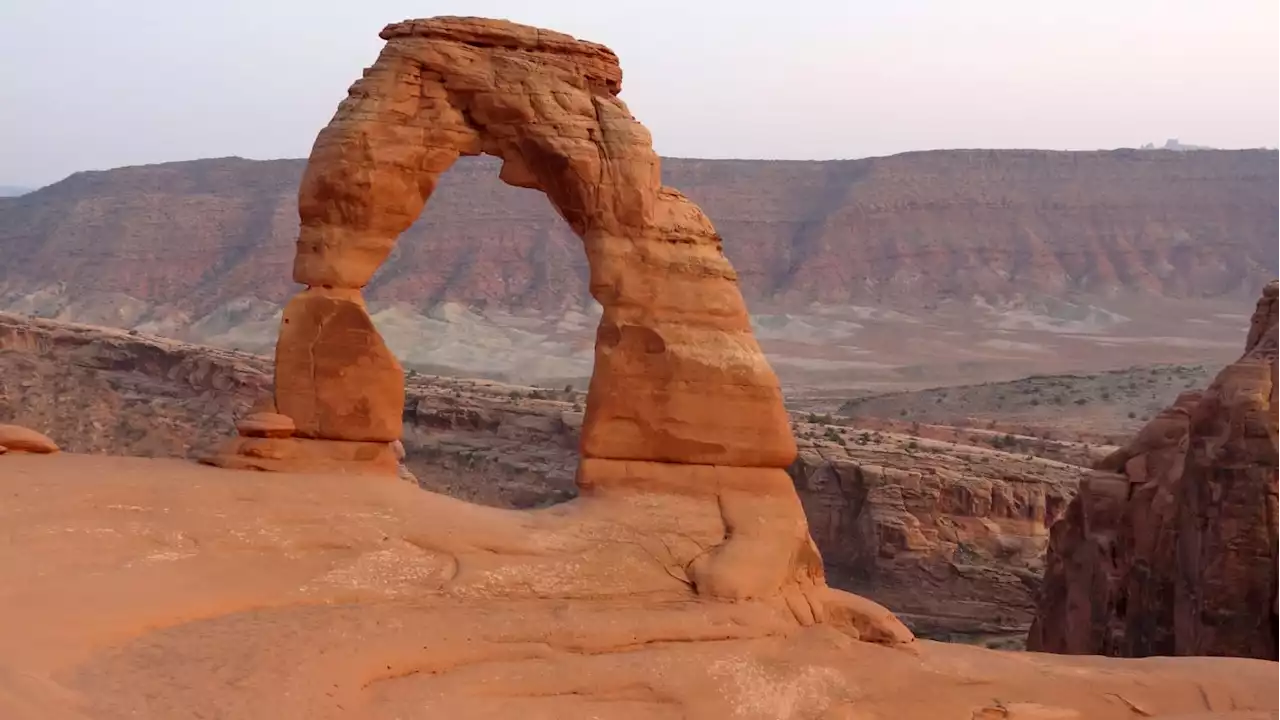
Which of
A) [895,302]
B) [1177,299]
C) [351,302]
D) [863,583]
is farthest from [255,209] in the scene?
[351,302]

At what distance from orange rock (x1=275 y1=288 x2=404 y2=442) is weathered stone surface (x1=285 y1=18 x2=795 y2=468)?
0.04 m

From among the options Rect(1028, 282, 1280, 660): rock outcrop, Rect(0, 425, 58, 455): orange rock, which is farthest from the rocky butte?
Rect(1028, 282, 1280, 660): rock outcrop

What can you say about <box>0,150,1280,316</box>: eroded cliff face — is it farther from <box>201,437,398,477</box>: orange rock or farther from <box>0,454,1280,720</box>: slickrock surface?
<box>0,454,1280,720</box>: slickrock surface

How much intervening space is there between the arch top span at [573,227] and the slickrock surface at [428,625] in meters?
1.00

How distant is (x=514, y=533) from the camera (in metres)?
11.8

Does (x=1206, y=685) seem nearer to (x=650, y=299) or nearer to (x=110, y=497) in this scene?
(x=650, y=299)

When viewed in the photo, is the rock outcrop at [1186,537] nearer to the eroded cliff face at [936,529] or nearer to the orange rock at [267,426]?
the eroded cliff face at [936,529]

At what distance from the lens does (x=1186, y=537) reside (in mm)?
19000

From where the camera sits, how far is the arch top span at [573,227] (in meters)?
13.2

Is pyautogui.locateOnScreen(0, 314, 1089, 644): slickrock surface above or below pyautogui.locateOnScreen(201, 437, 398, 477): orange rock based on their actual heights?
below

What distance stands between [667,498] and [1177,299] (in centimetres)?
9867

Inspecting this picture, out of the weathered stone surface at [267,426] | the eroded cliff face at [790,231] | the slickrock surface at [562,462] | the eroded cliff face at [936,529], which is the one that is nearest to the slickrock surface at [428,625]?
the weathered stone surface at [267,426]

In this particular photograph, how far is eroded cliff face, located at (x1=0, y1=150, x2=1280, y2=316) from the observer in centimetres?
9850

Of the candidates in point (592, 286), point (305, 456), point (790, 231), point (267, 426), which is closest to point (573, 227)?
point (592, 286)
